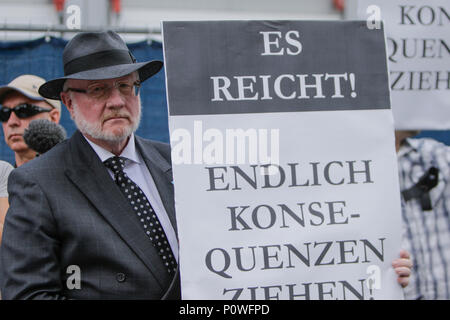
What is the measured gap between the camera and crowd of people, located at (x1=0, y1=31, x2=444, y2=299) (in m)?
1.96

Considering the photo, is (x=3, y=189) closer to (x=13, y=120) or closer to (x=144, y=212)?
(x=13, y=120)

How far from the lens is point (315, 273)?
6.42ft

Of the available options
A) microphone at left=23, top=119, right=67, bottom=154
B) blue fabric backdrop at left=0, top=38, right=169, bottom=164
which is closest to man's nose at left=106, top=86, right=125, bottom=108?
microphone at left=23, top=119, right=67, bottom=154

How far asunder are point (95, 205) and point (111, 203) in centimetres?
5

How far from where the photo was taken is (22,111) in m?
3.47

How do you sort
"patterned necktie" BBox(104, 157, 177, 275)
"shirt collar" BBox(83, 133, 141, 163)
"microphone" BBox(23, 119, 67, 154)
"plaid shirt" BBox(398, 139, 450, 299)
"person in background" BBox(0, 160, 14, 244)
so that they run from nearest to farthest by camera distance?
"patterned necktie" BBox(104, 157, 177, 275)
"shirt collar" BBox(83, 133, 141, 163)
"plaid shirt" BBox(398, 139, 450, 299)
"person in background" BBox(0, 160, 14, 244)
"microphone" BBox(23, 119, 67, 154)

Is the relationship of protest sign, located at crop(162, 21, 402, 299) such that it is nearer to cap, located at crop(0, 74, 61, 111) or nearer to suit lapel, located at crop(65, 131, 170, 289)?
suit lapel, located at crop(65, 131, 170, 289)

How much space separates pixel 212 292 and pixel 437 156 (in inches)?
51.5

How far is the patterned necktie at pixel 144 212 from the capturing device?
2086mm

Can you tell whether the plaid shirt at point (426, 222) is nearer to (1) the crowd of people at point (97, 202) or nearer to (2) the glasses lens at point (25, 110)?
(1) the crowd of people at point (97, 202)

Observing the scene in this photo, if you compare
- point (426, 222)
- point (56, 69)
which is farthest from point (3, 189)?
point (426, 222)

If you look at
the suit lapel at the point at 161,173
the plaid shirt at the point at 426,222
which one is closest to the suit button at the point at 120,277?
the suit lapel at the point at 161,173
